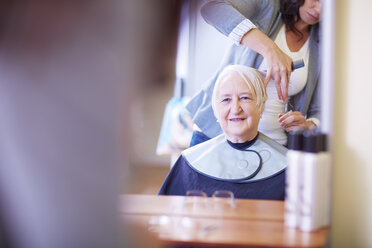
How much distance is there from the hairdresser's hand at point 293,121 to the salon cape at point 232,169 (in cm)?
7

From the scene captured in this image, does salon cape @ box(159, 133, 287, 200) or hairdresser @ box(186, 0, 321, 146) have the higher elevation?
hairdresser @ box(186, 0, 321, 146)

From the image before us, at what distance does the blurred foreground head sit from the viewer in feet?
1.78

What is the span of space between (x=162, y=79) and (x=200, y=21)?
0.51 meters

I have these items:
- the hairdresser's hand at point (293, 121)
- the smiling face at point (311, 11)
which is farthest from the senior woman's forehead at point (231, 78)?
the smiling face at point (311, 11)

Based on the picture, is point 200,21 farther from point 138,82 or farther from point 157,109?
point 138,82

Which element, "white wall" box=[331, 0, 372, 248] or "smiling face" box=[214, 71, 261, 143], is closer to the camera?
"white wall" box=[331, 0, 372, 248]

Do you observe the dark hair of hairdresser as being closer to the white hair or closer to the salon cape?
the white hair

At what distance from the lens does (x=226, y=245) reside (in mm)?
816

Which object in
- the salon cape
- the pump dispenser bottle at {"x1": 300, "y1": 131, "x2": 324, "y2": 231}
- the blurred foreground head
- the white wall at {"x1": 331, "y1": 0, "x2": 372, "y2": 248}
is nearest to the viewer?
the blurred foreground head

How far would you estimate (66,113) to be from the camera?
1.84ft

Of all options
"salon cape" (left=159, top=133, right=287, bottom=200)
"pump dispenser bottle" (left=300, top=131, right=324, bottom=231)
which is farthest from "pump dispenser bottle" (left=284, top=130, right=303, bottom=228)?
"salon cape" (left=159, top=133, right=287, bottom=200)

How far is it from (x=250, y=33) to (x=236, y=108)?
0.85ft

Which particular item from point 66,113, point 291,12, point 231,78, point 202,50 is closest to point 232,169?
point 231,78

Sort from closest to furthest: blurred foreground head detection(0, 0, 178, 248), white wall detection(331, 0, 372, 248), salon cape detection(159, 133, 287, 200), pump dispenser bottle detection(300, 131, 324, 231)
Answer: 1. blurred foreground head detection(0, 0, 178, 248)
2. pump dispenser bottle detection(300, 131, 324, 231)
3. white wall detection(331, 0, 372, 248)
4. salon cape detection(159, 133, 287, 200)
